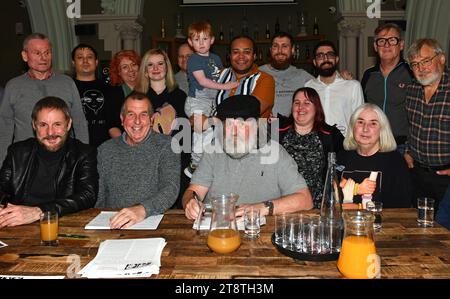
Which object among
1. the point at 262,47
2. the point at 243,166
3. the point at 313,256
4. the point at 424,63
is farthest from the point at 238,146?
the point at 262,47

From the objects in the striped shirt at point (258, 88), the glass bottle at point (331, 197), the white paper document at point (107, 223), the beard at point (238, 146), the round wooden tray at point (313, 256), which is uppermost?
the striped shirt at point (258, 88)

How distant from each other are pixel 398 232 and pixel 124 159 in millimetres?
1377

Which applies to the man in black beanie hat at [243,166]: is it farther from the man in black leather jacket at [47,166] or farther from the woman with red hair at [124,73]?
the woman with red hair at [124,73]

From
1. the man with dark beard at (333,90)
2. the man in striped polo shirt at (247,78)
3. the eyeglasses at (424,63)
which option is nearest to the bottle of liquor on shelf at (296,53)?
the man with dark beard at (333,90)

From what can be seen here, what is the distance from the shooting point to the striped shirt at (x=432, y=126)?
2.81 m

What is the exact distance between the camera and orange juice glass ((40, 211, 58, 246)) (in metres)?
1.62

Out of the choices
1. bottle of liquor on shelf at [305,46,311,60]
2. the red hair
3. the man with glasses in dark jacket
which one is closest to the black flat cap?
the man with glasses in dark jacket

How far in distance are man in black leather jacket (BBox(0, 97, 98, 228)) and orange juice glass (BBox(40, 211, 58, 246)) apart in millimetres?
551

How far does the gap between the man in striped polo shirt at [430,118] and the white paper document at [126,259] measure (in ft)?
6.61

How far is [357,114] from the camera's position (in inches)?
99.7

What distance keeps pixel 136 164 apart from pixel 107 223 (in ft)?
1.71

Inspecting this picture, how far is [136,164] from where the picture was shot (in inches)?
91.7

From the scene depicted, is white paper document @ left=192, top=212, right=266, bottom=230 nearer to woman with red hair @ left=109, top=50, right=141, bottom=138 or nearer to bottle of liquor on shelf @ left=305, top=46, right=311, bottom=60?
woman with red hair @ left=109, top=50, right=141, bottom=138
